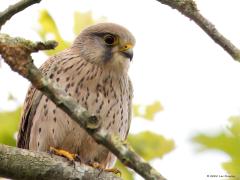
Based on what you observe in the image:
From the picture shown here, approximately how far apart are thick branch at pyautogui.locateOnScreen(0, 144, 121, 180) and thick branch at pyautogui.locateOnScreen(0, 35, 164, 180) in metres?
1.34

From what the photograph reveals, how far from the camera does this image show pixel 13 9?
4008 mm

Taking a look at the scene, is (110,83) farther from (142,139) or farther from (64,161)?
(64,161)

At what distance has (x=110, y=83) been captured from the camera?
22.6 feet

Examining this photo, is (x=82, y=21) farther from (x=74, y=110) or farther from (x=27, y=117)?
(x=74, y=110)

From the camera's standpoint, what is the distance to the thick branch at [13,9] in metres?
3.93

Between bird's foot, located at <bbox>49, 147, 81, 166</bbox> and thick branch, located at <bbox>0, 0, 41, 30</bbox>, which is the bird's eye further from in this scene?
thick branch, located at <bbox>0, 0, 41, 30</bbox>

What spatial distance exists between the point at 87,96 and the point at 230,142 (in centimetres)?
315

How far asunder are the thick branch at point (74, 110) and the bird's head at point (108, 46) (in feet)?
11.5

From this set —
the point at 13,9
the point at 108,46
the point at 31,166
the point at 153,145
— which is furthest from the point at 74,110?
the point at 108,46

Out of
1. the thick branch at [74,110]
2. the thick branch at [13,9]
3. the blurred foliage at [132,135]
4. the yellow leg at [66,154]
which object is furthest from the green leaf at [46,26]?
the thick branch at [74,110]

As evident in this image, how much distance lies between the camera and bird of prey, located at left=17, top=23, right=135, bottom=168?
6551 millimetres

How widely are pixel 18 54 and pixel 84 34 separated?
4068 millimetres

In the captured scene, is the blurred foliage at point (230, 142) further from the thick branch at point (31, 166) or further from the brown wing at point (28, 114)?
the brown wing at point (28, 114)

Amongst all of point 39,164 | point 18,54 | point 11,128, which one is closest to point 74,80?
point 11,128
